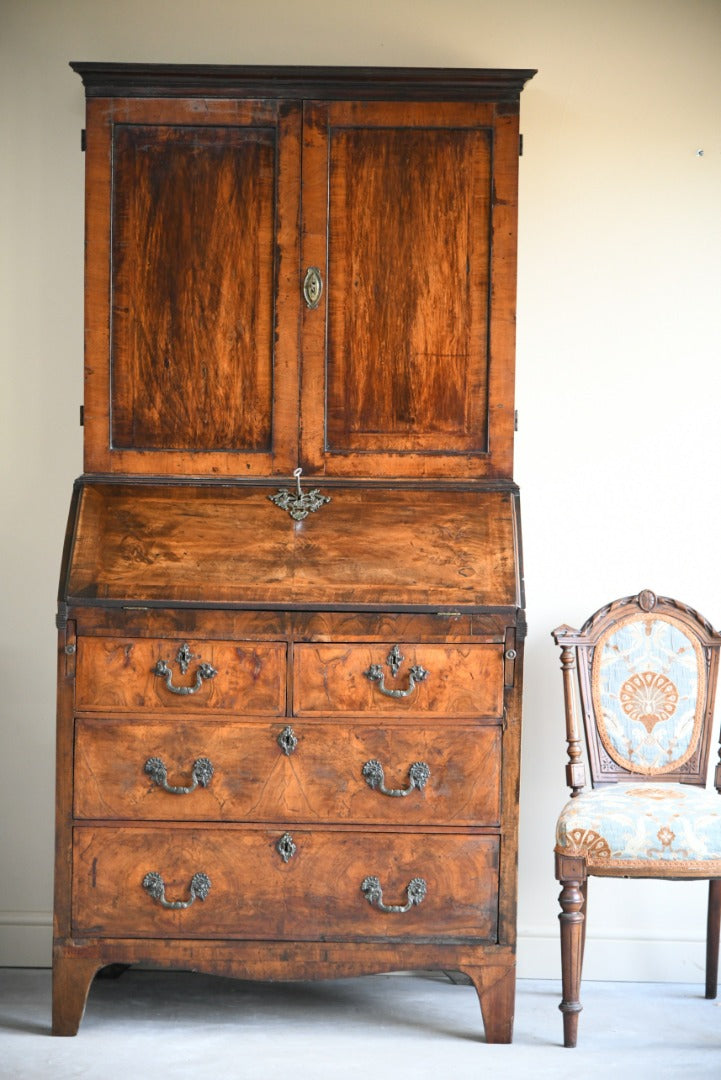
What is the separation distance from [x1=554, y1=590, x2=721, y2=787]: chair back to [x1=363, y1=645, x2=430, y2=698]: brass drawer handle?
0.54 metres

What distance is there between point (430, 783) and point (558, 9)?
7.69 ft

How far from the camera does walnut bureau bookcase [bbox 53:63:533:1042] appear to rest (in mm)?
2799

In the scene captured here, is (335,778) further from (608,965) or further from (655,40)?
(655,40)

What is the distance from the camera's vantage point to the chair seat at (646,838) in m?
2.81

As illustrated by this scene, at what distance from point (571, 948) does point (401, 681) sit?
0.80m

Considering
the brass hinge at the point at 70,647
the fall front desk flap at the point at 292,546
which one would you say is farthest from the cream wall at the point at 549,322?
the brass hinge at the point at 70,647

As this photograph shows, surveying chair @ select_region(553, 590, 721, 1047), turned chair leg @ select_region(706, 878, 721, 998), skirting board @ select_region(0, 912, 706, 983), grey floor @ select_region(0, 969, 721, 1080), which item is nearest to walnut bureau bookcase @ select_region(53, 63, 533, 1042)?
grey floor @ select_region(0, 969, 721, 1080)

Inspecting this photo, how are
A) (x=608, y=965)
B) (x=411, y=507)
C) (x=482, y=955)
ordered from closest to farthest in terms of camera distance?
(x=482, y=955) → (x=411, y=507) → (x=608, y=965)

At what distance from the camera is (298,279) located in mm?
3014

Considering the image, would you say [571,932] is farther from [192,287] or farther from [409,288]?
[192,287]

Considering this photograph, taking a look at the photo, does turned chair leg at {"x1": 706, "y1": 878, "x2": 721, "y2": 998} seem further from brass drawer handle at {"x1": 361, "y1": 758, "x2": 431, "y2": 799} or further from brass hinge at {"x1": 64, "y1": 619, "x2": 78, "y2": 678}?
brass hinge at {"x1": 64, "y1": 619, "x2": 78, "y2": 678}

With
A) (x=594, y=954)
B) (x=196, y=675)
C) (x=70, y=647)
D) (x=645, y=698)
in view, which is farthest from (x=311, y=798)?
(x=594, y=954)

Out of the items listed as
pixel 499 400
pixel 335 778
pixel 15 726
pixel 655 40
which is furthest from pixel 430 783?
pixel 655 40

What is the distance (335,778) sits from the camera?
9.20ft
